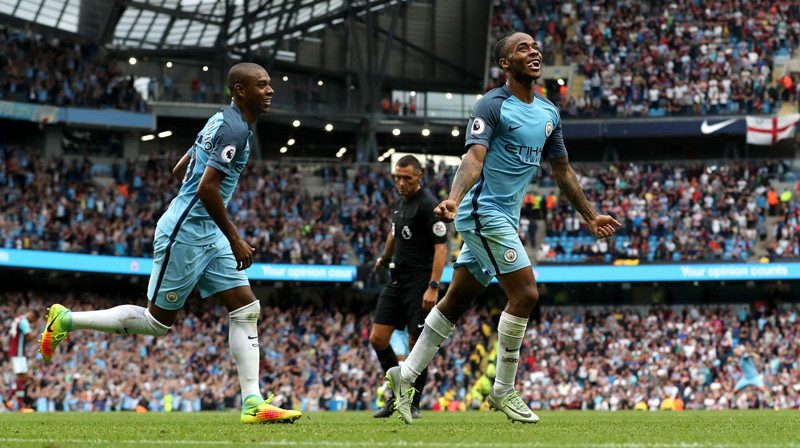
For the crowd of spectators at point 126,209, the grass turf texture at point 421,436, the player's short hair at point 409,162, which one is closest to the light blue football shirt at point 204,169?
the grass turf texture at point 421,436

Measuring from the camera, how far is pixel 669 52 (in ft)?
124

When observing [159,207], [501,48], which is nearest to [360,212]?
[159,207]

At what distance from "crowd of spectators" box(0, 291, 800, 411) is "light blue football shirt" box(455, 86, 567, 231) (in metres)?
18.5

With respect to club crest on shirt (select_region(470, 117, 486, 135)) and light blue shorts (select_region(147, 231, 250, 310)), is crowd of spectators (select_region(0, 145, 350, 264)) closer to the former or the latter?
light blue shorts (select_region(147, 231, 250, 310))

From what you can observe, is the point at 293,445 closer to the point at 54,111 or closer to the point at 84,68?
the point at 54,111

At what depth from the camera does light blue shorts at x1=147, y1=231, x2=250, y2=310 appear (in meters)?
7.24

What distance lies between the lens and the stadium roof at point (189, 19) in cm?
4016

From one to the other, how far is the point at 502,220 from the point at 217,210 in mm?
1985

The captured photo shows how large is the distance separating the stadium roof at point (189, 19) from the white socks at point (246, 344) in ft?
107

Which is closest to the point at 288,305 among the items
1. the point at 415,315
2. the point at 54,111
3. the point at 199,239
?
the point at 54,111

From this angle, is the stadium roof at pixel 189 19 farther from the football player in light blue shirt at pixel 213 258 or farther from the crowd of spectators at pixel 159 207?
the football player in light blue shirt at pixel 213 258

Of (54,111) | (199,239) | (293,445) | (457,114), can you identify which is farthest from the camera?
(457,114)

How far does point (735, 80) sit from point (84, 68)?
23.8 meters

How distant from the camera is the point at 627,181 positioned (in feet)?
114
